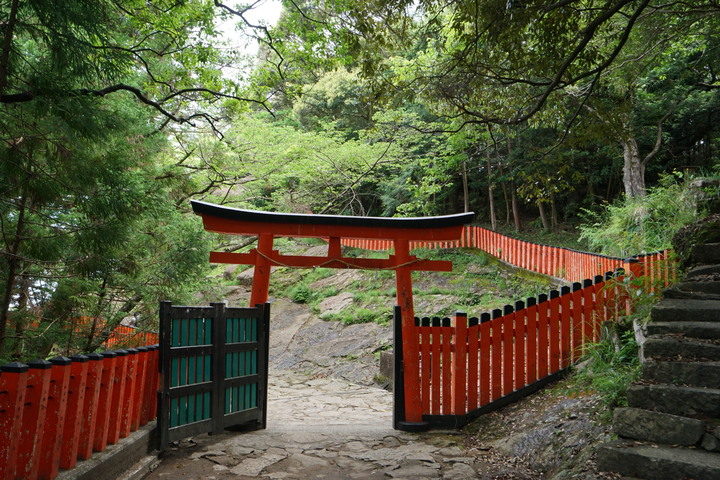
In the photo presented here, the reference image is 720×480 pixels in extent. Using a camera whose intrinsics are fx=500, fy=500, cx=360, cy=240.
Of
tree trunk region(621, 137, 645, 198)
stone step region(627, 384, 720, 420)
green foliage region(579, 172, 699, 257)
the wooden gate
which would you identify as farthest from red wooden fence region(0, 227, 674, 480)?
tree trunk region(621, 137, 645, 198)

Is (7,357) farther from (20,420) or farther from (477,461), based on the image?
(477,461)

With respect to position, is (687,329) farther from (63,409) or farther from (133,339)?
(133,339)

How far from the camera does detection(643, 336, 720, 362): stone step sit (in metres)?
3.74

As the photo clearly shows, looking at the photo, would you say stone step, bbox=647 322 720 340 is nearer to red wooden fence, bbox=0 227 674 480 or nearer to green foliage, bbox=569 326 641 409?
green foliage, bbox=569 326 641 409

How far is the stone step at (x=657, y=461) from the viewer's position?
2873mm

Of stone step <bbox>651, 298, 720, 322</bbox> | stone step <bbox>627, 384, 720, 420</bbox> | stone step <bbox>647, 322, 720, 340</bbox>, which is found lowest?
stone step <bbox>627, 384, 720, 420</bbox>

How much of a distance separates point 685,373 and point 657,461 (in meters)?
0.88

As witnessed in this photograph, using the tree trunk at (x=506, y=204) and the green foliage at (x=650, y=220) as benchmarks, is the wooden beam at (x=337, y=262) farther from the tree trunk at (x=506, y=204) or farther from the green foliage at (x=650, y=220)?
the tree trunk at (x=506, y=204)

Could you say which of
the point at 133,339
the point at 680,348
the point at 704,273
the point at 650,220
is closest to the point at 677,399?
the point at 680,348

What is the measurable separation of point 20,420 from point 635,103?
688 inches

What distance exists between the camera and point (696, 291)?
4.78 m

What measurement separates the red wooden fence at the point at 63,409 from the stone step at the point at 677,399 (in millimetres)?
3863

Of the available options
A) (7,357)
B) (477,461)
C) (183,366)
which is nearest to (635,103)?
(477,461)

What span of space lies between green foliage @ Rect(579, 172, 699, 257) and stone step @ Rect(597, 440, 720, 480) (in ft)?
23.7
